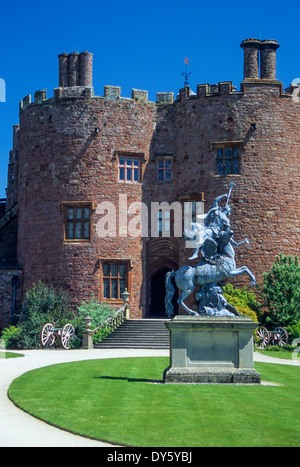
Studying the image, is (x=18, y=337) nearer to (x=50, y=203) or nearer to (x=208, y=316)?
(x=50, y=203)

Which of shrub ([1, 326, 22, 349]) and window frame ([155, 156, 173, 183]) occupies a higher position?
window frame ([155, 156, 173, 183])

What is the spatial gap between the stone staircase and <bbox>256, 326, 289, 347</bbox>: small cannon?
3.91m

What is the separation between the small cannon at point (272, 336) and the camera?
2973 centimetres

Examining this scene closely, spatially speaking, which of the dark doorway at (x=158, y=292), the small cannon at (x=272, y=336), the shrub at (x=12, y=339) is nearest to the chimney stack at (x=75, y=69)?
the dark doorway at (x=158, y=292)

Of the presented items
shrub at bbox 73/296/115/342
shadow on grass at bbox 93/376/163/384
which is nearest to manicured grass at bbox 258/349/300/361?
shrub at bbox 73/296/115/342

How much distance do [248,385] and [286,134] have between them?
19.2 meters

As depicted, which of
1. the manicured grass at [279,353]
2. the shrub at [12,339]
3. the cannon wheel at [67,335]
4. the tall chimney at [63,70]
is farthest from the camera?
the tall chimney at [63,70]

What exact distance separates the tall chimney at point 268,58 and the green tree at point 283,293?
11.0 meters

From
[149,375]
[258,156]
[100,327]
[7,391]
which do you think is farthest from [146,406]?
[258,156]

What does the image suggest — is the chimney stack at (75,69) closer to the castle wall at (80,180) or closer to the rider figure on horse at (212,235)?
the castle wall at (80,180)

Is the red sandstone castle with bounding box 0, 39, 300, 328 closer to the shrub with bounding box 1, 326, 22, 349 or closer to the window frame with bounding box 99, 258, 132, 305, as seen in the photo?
the window frame with bounding box 99, 258, 132, 305

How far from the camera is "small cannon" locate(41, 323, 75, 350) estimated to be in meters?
29.6

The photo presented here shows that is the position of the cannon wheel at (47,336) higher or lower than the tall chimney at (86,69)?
lower

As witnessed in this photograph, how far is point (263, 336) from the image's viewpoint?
29953 millimetres
